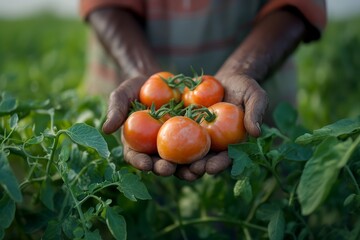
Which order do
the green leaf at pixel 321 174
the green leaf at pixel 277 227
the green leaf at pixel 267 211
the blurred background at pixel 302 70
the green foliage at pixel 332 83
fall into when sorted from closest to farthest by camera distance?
the green leaf at pixel 321 174, the green leaf at pixel 277 227, the green leaf at pixel 267 211, the blurred background at pixel 302 70, the green foliage at pixel 332 83

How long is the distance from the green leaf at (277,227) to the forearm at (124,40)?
0.75 m

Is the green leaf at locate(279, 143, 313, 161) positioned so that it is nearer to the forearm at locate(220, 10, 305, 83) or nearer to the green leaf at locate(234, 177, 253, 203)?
the green leaf at locate(234, 177, 253, 203)

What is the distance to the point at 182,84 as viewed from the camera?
65.2 inches

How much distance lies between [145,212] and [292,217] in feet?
1.63

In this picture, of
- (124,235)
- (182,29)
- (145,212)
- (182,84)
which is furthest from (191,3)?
(124,235)

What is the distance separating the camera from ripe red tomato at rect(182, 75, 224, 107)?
1.55 meters

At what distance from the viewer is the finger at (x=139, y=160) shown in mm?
1384

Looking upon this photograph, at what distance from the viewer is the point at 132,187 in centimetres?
131

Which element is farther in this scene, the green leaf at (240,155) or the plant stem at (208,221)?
the plant stem at (208,221)

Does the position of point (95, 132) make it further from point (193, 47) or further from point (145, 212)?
point (193, 47)

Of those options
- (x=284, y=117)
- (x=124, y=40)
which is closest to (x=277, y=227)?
(x=284, y=117)

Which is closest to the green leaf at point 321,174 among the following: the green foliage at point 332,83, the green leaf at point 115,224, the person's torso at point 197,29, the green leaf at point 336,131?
the green leaf at point 336,131

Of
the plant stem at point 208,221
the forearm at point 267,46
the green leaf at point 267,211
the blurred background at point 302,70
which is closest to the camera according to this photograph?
the green leaf at point 267,211

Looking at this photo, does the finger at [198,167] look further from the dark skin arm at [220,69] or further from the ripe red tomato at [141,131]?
the ripe red tomato at [141,131]
